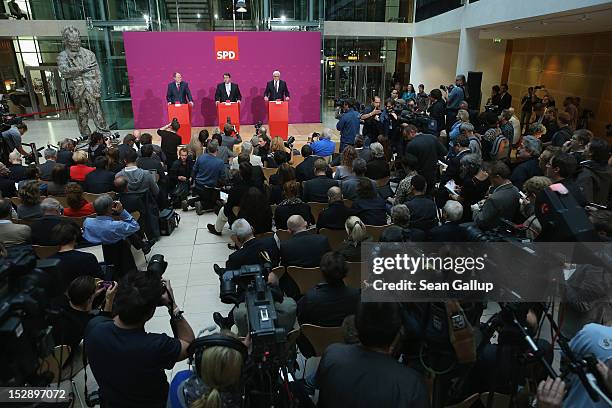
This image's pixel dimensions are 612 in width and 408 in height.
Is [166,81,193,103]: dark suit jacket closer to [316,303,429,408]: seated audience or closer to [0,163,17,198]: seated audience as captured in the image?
[0,163,17,198]: seated audience

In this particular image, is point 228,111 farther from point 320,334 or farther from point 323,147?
point 320,334

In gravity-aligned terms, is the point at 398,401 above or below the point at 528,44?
below

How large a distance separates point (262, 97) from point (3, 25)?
1123 cm

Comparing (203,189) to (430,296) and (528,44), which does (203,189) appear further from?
(528,44)

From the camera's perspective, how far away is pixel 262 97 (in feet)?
46.0

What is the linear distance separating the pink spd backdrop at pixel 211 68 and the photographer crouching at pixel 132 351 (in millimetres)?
12303

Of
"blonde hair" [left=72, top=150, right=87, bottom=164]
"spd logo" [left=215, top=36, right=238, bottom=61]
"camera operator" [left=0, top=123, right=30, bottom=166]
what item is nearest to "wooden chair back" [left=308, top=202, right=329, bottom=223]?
"blonde hair" [left=72, top=150, right=87, bottom=164]

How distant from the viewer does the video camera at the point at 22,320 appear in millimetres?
1752

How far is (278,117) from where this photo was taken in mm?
11844

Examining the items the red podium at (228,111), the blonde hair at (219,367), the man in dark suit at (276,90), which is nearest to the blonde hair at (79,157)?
the blonde hair at (219,367)

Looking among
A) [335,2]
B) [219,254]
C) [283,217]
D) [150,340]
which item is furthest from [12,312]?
[335,2]

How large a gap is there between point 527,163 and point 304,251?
334 centimetres

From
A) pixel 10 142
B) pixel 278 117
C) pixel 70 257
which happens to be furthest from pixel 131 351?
pixel 278 117

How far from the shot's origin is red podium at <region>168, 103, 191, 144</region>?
37.1 feet
